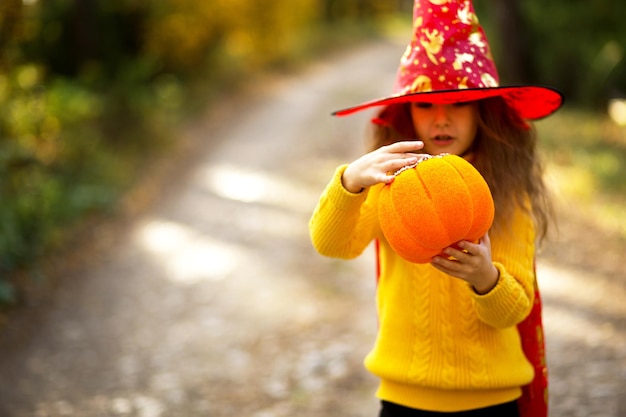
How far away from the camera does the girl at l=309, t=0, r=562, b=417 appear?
82.1 inches

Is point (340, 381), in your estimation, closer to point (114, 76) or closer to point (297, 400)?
point (297, 400)

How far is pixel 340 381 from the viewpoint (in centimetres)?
434

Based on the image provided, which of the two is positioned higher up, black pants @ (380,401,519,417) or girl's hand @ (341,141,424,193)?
girl's hand @ (341,141,424,193)

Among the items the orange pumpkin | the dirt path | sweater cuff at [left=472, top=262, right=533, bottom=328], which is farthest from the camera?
the dirt path

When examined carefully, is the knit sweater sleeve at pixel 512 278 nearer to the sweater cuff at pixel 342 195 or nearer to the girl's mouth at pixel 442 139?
the girl's mouth at pixel 442 139

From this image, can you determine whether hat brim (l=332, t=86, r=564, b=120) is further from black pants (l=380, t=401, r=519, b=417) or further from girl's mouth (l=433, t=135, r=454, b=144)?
black pants (l=380, t=401, r=519, b=417)

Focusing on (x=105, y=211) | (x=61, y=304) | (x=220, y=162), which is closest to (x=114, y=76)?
(x=220, y=162)

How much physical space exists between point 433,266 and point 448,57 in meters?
0.66

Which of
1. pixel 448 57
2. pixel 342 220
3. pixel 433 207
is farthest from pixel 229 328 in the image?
pixel 433 207

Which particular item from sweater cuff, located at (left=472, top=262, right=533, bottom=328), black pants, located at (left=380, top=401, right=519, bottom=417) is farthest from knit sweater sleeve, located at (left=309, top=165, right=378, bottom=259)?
black pants, located at (left=380, top=401, right=519, bottom=417)

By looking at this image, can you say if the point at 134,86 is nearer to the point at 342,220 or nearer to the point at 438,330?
the point at 342,220

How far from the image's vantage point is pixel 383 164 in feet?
6.08

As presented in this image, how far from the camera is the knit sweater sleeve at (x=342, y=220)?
201cm

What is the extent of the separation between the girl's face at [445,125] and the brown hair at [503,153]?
0.24ft
